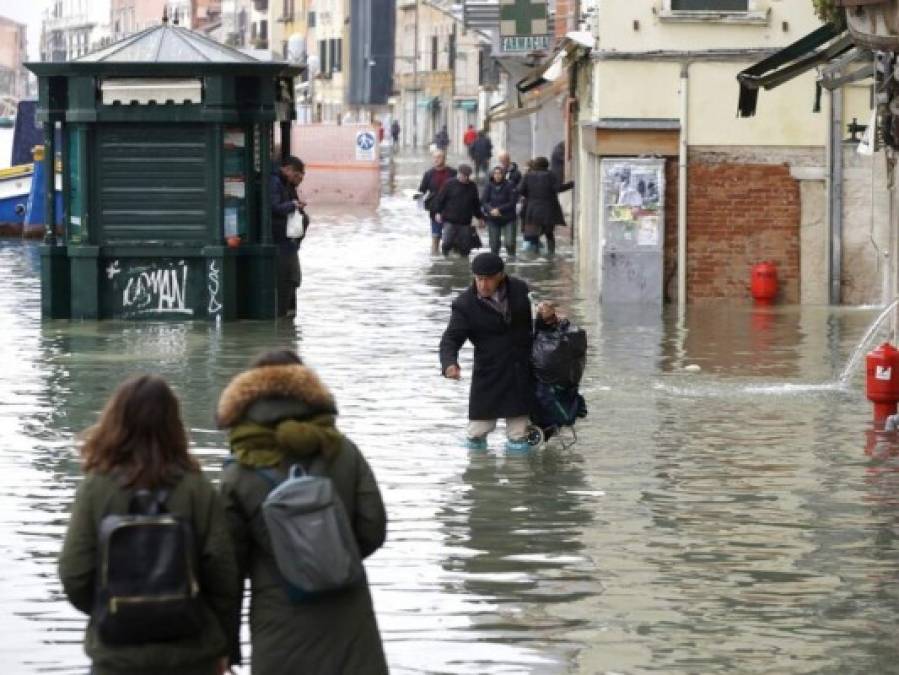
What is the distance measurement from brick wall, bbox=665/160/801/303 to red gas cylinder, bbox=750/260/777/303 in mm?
175

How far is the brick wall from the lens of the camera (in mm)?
26016

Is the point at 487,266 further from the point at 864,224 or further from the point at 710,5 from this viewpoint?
the point at 710,5

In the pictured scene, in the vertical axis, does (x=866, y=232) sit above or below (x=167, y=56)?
below

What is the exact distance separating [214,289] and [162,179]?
1.16m

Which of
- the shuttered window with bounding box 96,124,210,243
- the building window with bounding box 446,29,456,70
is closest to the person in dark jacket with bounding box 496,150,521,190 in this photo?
the shuttered window with bounding box 96,124,210,243

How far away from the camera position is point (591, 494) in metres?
13.1

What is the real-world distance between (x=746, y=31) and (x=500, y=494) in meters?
13.9

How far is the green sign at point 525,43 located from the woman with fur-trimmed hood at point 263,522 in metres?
36.3

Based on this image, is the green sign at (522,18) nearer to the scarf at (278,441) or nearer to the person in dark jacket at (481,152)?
the person in dark jacket at (481,152)

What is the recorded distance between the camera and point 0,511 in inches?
487

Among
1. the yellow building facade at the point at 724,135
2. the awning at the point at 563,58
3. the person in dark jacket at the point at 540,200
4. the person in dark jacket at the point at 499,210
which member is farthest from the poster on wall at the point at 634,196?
the person in dark jacket at the point at 499,210

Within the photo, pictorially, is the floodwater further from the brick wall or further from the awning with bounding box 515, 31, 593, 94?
the awning with bounding box 515, 31, 593, 94

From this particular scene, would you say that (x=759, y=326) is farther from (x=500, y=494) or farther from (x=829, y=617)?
(x=829, y=617)

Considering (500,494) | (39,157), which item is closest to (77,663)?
(500,494)
